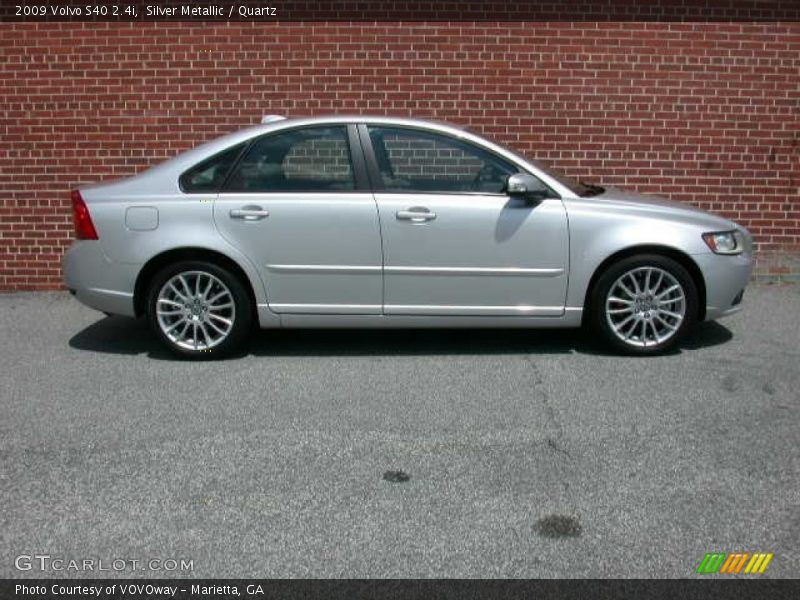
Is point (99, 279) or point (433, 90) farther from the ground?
point (433, 90)

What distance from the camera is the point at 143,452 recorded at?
4.75 m

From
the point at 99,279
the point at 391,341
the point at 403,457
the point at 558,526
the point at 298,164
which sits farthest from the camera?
the point at 391,341

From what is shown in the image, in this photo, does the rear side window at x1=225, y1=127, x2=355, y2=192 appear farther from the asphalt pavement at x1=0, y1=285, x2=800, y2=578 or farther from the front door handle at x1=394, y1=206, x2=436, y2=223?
the asphalt pavement at x1=0, y1=285, x2=800, y2=578

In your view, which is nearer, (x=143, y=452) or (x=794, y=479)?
(x=794, y=479)

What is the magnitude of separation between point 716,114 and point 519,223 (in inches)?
134

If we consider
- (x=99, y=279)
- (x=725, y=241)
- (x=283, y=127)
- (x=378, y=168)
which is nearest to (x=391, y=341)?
(x=378, y=168)

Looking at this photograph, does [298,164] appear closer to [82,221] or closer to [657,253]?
[82,221]

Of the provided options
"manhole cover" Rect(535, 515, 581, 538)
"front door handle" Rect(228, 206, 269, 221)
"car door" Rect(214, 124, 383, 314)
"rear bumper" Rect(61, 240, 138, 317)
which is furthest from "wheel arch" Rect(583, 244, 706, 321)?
"rear bumper" Rect(61, 240, 138, 317)

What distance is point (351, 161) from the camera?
6359 mm

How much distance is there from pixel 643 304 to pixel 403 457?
247 centimetres

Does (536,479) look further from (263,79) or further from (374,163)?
(263,79)

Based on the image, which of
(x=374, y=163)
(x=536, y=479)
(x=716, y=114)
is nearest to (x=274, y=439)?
(x=536, y=479)
